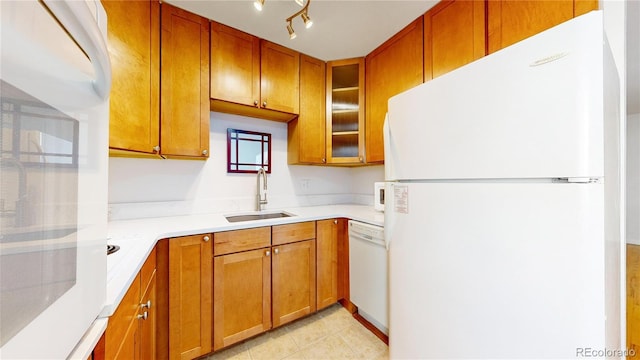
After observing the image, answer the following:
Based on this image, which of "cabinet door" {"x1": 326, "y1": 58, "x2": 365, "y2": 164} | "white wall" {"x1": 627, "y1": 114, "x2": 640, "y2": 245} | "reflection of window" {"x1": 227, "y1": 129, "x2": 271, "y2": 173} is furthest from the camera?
"white wall" {"x1": 627, "y1": 114, "x2": 640, "y2": 245}

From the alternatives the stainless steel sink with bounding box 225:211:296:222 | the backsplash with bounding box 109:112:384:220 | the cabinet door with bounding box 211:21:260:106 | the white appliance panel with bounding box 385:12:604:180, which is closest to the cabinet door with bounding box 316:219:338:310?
the stainless steel sink with bounding box 225:211:296:222

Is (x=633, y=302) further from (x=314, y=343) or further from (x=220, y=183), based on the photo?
(x=220, y=183)

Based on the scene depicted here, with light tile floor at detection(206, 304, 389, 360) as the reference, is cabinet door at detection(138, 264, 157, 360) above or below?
above

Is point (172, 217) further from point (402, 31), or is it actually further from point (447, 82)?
point (402, 31)

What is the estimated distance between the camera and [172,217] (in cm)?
169

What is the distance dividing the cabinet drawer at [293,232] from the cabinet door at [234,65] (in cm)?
99

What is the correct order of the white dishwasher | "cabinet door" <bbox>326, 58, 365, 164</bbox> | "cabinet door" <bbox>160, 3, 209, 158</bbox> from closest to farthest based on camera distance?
"cabinet door" <bbox>160, 3, 209, 158</bbox> → the white dishwasher → "cabinet door" <bbox>326, 58, 365, 164</bbox>

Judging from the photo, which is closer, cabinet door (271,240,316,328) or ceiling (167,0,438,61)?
ceiling (167,0,438,61)

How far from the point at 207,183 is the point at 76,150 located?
1.58 metres

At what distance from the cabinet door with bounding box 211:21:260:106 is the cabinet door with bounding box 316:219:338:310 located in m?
1.15

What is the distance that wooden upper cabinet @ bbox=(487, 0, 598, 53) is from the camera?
0.96 metres

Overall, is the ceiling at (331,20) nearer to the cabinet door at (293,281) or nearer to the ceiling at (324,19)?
the ceiling at (324,19)

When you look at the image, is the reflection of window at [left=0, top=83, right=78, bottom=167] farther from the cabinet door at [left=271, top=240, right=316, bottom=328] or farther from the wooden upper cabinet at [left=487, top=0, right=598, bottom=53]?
the wooden upper cabinet at [left=487, top=0, right=598, bottom=53]

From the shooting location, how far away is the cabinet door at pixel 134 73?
116 centimetres
